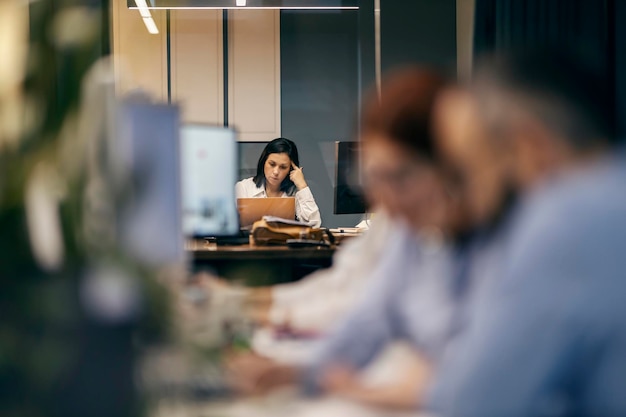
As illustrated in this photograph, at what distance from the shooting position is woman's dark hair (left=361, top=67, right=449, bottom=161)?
1.44 meters

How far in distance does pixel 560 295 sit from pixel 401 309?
0.69m

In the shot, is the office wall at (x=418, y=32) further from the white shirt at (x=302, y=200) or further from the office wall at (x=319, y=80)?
the white shirt at (x=302, y=200)

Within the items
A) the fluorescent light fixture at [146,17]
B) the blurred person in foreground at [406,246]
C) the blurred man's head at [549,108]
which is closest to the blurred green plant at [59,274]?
the blurred man's head at [549,108]

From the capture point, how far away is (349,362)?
143cm

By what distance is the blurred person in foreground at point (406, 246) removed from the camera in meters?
1.43

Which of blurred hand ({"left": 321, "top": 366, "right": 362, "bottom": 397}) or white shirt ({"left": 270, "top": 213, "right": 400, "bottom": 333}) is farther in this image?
white shirt ({"left": 270, "top": 213, "right": 400, "bottom": 333})

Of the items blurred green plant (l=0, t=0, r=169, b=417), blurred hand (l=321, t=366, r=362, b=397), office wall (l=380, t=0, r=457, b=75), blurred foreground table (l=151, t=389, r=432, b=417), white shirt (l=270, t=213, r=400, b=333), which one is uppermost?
office wall (l=380, t=0, r=457, b=75)

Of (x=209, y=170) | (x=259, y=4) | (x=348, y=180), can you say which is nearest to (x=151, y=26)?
(x=259, y=4)

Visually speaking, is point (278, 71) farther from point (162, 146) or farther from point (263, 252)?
point (162, 146)

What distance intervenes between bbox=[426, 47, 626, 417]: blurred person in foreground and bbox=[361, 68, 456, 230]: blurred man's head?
0.41 m

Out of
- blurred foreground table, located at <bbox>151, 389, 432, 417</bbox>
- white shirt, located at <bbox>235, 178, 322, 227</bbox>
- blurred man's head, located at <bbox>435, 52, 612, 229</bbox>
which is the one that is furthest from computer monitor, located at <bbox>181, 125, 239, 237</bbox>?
white shirt, located at <bbox>235, 178, 322, 227</bbox>

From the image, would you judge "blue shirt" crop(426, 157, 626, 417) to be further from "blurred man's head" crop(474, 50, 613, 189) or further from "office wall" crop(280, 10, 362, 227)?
"office wall" crop(280, 10, 362, 227)

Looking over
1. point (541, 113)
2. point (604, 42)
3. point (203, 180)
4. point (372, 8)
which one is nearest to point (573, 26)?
point (604, 42)

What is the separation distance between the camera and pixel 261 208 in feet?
12.0
